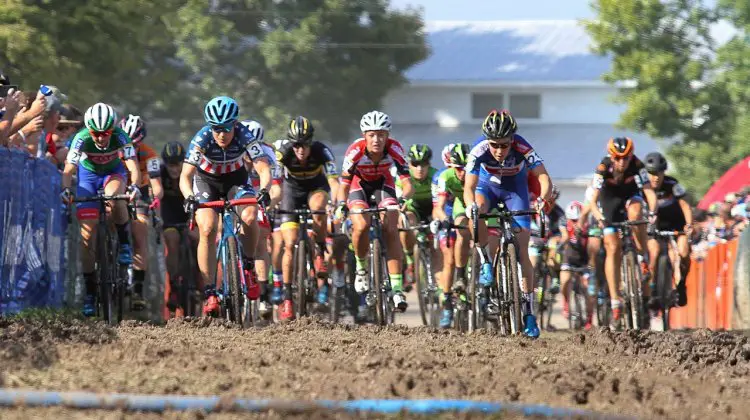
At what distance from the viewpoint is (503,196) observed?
48.9 ft

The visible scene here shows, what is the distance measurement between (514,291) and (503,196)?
1414 mm

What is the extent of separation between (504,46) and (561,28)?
3.24m

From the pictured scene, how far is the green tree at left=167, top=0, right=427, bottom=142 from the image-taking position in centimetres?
5547

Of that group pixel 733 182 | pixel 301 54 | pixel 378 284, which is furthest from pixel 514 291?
pixel 301 54

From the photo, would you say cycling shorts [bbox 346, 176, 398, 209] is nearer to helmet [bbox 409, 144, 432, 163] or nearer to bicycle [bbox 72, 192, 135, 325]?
bicycle [bbox 72, 192, 135, 325]

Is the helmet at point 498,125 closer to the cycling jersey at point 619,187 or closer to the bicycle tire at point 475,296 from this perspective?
the bicycle tire at point 475,296

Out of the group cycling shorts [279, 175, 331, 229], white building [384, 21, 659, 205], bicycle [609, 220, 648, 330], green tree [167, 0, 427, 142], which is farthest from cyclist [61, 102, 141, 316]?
white building [384, 21, 659, 205]

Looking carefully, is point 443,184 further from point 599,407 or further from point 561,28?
point 561,28

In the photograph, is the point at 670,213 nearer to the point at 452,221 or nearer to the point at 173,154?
the point at 452,221

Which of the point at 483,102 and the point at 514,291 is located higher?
the point at 483,102

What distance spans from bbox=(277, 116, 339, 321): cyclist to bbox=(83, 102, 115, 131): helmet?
100 inches

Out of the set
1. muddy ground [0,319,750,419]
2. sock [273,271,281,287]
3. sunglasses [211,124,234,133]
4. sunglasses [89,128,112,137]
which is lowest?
muddy ground [0,319,750,419]

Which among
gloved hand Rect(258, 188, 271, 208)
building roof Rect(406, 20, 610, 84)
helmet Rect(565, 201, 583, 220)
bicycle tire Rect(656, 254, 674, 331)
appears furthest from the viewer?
building roof Rect(406, 20, 610, 84)

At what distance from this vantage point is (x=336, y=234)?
18.8 meters
